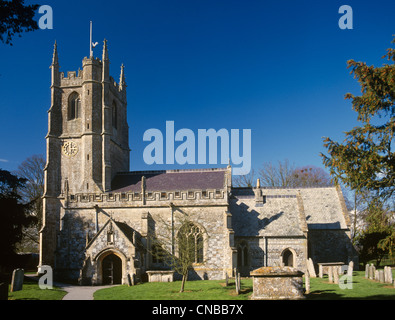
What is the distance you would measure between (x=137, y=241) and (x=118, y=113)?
54.8 feet

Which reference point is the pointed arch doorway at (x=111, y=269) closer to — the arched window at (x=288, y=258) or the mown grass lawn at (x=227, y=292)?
the mown grass lawn at (x=227, y=292)

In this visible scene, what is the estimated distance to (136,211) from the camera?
2972cm

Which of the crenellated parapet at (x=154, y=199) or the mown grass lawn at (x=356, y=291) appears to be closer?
the mown grass lawn at (x=356, y=291)

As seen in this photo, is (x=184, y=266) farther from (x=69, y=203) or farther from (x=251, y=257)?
(x=69, y=203)

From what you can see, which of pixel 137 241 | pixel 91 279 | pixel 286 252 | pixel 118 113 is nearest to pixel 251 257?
pixel 286 252

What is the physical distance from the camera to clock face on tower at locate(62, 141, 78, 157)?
35.5m

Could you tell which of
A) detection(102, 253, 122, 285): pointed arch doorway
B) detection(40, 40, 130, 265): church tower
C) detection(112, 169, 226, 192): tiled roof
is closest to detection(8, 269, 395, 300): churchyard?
detection(102, 253, 122, 285): pointed arch doorway

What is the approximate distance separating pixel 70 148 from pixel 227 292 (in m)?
21.9

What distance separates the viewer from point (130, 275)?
80.7 feet

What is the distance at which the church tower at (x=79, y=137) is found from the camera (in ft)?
113

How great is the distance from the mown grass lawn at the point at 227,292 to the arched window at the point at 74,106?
1944 cm

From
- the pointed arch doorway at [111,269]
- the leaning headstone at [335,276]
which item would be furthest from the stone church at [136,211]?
the leaning headstone at [335,276]

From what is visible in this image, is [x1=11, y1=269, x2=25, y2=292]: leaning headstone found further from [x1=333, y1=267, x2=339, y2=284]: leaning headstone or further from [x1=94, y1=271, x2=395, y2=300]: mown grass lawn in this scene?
[x1=333, y1=267, x2=339, y2=284]: leaning headstone
